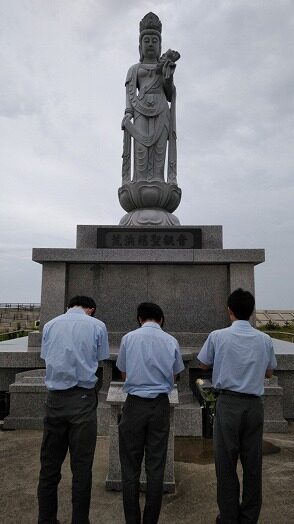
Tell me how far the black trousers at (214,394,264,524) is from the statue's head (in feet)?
27.4

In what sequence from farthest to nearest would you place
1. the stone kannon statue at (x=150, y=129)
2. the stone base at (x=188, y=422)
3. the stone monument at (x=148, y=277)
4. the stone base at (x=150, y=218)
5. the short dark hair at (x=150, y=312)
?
the stone kannon statue at (x=150, y=129) → the stone base at (x=150, y=218) → the stone monument at (x=148, y=277) → the stone base at (x=188, y=422) → the short dark hair at (x=150, y=312)

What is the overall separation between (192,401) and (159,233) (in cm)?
314

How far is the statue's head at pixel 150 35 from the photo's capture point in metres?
8.49

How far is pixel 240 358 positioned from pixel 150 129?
6889 mm

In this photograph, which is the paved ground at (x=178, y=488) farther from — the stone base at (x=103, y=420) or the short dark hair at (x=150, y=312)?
the short dark hair at (x=150, y=312)

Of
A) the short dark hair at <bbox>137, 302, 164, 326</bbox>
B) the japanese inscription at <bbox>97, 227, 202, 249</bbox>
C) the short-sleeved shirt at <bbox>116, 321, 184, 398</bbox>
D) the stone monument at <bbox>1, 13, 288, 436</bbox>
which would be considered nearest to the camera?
the short-sleeved shirt at <bbox>116, 321, 184, 398</bbox>

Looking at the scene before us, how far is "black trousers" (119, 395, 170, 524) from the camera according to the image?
8.34 feet

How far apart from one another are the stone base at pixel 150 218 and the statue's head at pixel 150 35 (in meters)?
3.81

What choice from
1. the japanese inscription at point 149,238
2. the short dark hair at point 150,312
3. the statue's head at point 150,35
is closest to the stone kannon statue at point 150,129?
the statue's head at point 150,35

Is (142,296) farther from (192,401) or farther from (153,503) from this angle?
(153,503)

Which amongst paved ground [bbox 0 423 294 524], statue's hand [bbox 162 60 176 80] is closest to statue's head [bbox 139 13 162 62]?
statue's hand [bbox 162 60 176 80]

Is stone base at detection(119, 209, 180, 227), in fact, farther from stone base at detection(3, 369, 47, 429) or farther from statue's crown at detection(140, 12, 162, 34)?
statue's crown at detection(140, 12, 162, 34)

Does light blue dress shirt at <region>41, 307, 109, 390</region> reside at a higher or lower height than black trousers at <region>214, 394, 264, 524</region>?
higher

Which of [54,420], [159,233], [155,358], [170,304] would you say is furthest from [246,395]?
[159,233]
